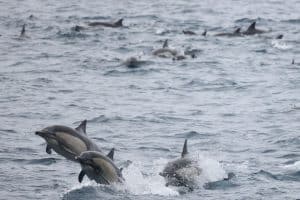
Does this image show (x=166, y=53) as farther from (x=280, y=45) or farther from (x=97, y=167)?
(x=97, y=167)

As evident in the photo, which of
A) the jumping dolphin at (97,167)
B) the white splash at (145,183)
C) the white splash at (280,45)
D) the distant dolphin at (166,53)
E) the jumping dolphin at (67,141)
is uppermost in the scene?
the white splash at (280,45)

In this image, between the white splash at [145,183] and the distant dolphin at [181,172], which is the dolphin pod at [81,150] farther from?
the distant dolphin at [181,172]

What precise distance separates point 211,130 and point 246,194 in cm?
492

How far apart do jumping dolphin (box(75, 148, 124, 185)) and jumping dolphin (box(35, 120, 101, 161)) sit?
2.49ft

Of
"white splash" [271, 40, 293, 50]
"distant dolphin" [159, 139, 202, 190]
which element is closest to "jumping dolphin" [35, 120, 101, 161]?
"distant dolphin" [159, 139, 202, 190]

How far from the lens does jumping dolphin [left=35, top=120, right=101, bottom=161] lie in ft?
44.9

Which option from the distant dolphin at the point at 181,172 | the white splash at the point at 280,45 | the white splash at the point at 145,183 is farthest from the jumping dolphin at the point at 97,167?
the white splash at the point at 280,45

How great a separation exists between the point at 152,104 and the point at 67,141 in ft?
25.6

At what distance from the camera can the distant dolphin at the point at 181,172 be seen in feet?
46.2

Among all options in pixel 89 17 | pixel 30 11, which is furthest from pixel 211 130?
pixel 30 11

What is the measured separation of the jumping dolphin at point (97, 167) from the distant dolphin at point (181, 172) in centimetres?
131

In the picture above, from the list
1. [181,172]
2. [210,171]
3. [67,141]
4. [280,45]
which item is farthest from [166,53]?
[67,141]

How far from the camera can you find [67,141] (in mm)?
13703

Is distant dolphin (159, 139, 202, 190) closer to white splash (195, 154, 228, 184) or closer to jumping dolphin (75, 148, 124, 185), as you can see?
white splash (195, 154, 228, 184)
